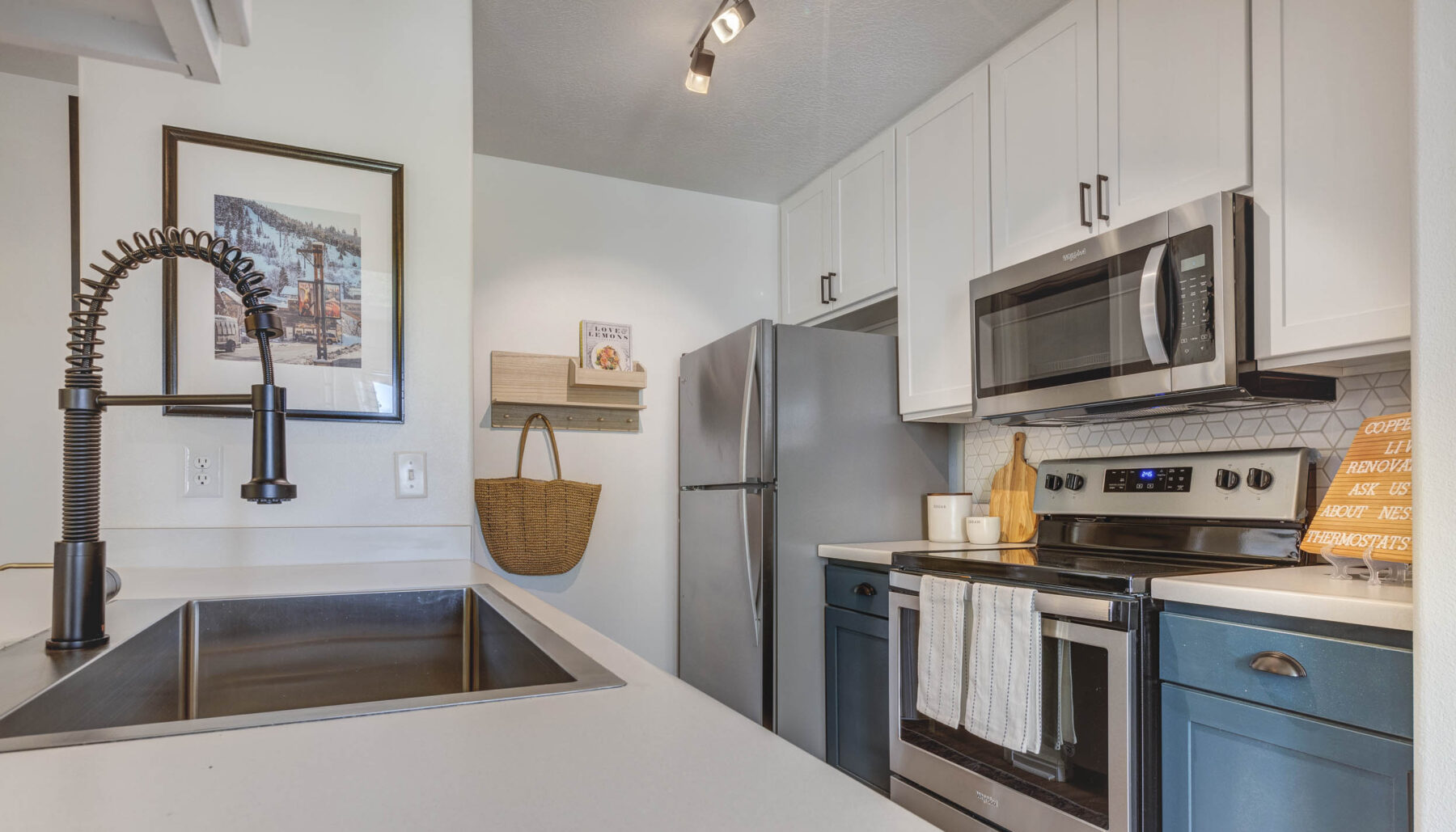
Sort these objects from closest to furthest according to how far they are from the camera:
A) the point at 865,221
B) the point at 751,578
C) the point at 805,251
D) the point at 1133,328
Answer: the point at 1133,328, the point at 751,578, the point at 865,221, the point at 805,251

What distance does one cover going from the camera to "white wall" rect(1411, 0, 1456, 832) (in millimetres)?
980

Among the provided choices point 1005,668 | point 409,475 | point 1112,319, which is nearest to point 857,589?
point 1005,668

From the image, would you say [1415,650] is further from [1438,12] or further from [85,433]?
[85,433]

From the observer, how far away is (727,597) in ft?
9.12

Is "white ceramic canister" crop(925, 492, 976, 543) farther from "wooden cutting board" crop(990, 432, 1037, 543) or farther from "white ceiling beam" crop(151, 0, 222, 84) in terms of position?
"white ceiling beam" crop(151, 0, 222, 84)

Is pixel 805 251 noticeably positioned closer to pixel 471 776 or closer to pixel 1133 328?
pixel 1133 328

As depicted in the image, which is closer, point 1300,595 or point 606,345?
point 1300,595

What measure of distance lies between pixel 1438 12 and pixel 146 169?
227cm

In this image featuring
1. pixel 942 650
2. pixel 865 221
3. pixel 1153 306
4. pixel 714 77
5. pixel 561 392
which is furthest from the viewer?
pixel 561 392

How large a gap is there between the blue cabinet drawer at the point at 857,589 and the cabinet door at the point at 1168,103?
115cm

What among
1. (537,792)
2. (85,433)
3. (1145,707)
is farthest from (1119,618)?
(85,433)

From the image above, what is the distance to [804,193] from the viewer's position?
3.36 m

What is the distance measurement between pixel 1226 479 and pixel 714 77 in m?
1.85

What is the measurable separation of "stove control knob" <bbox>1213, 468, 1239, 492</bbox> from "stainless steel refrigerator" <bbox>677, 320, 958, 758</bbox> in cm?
103
